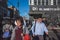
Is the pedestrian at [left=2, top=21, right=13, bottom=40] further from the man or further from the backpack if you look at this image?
the man

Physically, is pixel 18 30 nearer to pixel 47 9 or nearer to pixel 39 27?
pixel 39 27

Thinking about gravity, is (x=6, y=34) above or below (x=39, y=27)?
below

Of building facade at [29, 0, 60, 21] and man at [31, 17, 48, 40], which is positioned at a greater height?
building facade at [29, 0, 60, 21]

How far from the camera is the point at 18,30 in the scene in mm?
8125

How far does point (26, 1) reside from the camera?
26.9ft

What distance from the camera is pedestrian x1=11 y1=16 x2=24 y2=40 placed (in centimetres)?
811

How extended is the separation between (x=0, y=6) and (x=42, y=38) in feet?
5.07

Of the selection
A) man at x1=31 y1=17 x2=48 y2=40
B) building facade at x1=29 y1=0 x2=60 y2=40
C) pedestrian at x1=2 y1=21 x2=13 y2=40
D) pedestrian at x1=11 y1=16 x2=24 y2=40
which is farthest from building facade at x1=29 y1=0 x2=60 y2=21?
pedestrian at x1=2 y1=21 x2=13 y2=40

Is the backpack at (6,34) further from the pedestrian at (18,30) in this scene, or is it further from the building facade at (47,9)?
the building facade at (47,9)

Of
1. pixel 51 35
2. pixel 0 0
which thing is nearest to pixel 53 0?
pixel 51 35

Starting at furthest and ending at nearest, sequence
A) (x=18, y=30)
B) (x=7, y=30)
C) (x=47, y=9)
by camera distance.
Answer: (x=7, y=30) < (x=18, y=30) < (x=47, y=9)

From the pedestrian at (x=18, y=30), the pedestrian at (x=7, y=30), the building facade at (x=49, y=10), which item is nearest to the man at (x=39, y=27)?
the building facade at (x=49, y=10)

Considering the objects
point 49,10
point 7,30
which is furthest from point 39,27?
point 7,30

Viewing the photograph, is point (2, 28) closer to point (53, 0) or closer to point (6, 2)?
point (6, 2)
